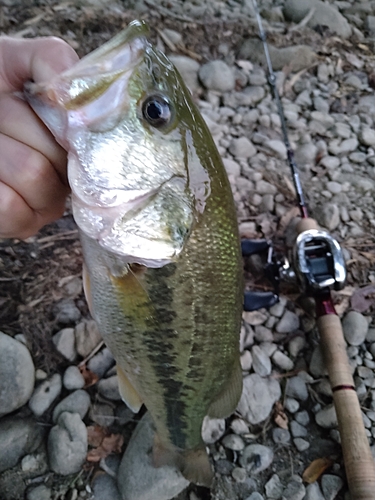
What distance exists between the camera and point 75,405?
2.05m

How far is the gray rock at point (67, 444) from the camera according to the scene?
75.7 inches

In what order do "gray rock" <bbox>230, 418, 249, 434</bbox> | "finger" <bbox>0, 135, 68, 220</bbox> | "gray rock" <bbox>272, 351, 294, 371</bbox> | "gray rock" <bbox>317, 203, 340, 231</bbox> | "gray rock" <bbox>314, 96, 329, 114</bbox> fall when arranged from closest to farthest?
"finger" <bbox>0, 135, 68, 220</bbox> < "gray rock" <bbox>230, 418, 249, 434</bbox> < "gray rock" <bbox>272, 351, 294, 371</bbox> < "gray rock" <bbox>317, 203, 340, 231</bbox> < "gray rock" <bbox>314, 96, 329, 114</bbox>

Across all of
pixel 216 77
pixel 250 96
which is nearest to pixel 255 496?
pixel 250 96

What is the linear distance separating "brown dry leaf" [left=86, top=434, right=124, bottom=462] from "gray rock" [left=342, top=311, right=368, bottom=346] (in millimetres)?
1337

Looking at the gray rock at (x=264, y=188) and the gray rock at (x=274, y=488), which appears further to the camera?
the gray rock at (x=264, y=188)

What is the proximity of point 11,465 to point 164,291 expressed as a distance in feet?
3.92

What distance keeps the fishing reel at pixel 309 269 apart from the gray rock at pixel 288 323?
189mm

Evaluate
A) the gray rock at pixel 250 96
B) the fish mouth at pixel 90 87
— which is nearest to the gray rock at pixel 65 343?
the fish mouth at pixel 90 87

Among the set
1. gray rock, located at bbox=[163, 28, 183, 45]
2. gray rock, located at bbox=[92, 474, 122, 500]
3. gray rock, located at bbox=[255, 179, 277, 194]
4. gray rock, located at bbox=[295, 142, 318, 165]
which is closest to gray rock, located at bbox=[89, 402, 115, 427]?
gray rock, located at bbox=[92, 474, 122, 500]

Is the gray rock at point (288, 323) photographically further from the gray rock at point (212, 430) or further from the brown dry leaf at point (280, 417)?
the gray rock at point (212, 430)

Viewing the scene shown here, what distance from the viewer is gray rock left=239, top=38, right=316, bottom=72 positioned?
3.82 metres

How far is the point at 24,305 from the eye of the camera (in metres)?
2.23

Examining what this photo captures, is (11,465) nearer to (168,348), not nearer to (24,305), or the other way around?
(24,305)

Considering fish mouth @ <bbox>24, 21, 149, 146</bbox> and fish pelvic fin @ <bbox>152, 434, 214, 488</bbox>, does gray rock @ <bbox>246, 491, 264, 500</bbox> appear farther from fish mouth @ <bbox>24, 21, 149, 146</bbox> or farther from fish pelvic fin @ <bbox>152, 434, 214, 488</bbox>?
fish mouth @ <bbox>24, 21, 149, 146</bbox>
